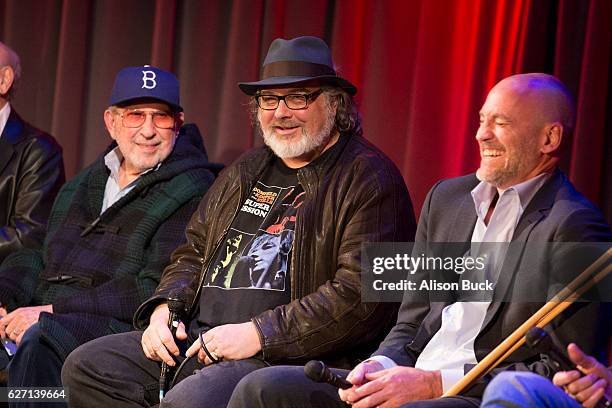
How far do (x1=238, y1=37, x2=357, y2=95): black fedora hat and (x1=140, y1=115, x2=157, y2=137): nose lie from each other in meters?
0.65

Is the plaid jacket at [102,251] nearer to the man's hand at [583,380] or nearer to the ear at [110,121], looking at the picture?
the ear at [110,121]

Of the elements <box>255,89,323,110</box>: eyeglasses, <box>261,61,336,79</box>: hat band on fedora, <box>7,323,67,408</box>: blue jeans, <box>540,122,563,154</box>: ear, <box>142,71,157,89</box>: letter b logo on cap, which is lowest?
<box>7,323,67,408</box>: blue jeans

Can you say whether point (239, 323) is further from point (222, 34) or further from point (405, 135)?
point (222, 34)

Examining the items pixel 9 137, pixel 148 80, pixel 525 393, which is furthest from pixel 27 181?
pixel 525 393

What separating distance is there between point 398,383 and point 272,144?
44.5 inches

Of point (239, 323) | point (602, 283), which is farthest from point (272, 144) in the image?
point (602, 283)

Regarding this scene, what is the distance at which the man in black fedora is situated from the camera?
3.20 m

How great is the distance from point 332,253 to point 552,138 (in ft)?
2.68

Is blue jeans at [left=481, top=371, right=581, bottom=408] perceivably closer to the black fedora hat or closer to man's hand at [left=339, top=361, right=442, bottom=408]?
man's hand at [left=339, top=361, right=442, bottom=408]

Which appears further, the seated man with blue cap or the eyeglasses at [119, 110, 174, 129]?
the eyeglasses at [119, 110, 174, 129]

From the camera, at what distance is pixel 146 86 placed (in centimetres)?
416

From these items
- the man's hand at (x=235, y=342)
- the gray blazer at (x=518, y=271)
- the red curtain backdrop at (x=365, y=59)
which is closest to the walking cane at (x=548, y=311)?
the gray blazer at (x=518, y=271)

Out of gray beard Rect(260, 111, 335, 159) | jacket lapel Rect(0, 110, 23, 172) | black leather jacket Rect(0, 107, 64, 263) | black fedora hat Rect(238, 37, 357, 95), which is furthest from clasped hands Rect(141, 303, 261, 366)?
jacket lapel Rect(0, 110, 23, 172)

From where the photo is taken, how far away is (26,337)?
3711 mm
